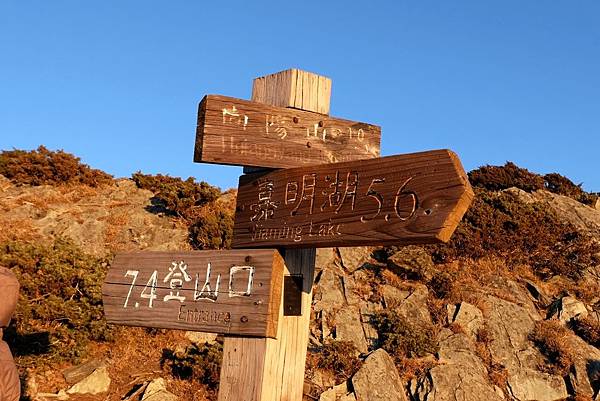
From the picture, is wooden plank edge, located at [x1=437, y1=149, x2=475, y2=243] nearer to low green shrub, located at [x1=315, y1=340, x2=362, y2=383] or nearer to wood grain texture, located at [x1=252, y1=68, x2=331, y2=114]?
wood grain texture, located at [x1=252, y1=68, x2=331, y2=114]

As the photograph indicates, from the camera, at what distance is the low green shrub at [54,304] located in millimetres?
9227

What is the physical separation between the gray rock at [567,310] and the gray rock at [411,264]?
7.91 feet

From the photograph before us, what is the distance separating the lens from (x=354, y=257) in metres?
13.1

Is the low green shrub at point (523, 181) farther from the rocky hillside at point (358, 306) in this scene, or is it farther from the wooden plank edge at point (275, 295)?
the wooden plank edge at point (275, 295)

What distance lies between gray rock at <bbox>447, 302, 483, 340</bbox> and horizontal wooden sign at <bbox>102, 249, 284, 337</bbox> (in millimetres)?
8246

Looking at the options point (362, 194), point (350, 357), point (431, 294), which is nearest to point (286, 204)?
point (362, 194)

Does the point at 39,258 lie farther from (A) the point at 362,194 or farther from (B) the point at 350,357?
(A) the point at 362,194

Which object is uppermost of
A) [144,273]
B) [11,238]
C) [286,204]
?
[11,238]

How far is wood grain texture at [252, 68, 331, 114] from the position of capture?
3.60 meters

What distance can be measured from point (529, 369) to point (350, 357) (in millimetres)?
3063

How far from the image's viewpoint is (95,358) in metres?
9.52

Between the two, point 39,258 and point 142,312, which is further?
point 39,258

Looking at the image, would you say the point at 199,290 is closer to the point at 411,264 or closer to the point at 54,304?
the point at 54,304

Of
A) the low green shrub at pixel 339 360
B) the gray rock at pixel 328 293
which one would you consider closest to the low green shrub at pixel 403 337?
the low green shrub at pixel 339 360
